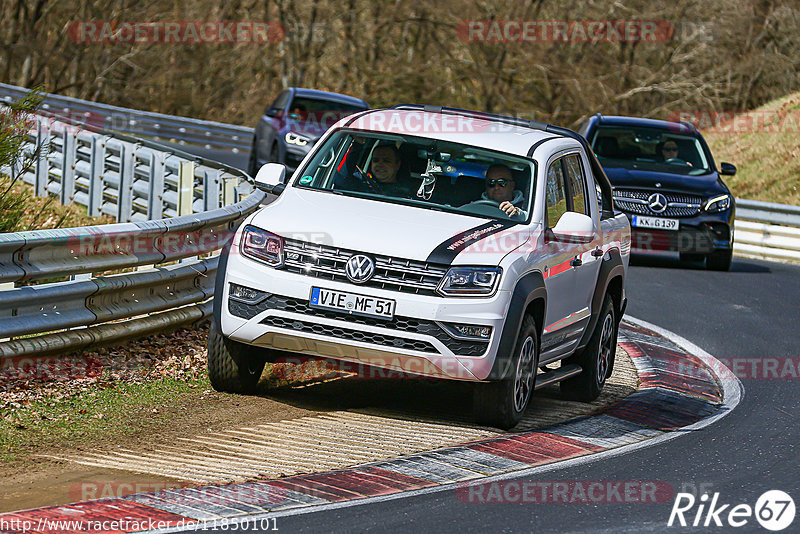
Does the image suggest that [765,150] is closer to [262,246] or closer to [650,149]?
[650,149]

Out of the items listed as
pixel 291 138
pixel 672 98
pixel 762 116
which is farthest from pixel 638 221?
pixel 672 98

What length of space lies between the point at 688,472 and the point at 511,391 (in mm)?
1173

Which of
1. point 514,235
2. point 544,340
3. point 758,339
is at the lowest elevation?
point 758,339

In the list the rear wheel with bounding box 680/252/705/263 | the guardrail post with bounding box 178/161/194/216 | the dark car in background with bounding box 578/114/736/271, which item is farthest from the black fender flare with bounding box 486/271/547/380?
the rear wheel with bounding box 680/252/705/263

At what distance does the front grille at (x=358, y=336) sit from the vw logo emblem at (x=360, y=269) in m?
0.30

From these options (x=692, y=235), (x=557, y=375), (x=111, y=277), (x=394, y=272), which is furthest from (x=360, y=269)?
(x=692, y=235)

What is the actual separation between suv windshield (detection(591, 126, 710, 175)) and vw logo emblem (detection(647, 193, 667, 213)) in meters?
0.71

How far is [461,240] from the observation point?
7.66 meters

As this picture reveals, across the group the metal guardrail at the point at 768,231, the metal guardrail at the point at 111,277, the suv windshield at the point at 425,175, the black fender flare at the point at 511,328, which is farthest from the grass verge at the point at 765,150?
the black fender flare at the point at 511,328

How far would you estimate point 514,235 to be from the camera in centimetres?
797

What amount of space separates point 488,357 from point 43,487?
106 inches

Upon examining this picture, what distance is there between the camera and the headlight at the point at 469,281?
24.4 ft

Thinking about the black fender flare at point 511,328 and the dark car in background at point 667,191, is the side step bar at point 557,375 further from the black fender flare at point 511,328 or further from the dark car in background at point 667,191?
the dark car in background at point 667,191

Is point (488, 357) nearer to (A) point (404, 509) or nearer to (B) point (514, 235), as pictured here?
(B) point (514, 235)
